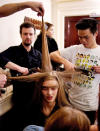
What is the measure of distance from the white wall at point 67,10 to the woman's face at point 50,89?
272 centimetres

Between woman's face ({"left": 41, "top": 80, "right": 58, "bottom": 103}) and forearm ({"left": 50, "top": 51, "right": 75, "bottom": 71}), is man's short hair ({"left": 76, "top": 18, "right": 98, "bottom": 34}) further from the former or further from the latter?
woman's face ({"left": 41, "top": 80, "right": 58, "bottom": 103})

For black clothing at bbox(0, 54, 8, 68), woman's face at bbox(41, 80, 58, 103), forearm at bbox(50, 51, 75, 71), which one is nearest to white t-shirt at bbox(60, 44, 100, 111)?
forearm at bbox(50, 51, 75, 71)

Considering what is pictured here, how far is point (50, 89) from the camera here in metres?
1.02

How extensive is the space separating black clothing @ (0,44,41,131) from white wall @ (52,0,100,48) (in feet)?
6.32

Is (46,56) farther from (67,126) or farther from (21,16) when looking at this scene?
(21,16)

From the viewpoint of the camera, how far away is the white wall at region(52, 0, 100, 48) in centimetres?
329

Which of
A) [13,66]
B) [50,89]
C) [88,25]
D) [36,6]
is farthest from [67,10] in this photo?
[50,89]

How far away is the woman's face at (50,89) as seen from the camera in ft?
3.33

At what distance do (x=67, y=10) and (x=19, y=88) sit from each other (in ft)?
8.58

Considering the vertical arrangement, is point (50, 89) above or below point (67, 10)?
below

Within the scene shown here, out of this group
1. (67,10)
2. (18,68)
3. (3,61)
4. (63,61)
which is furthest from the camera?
(67,10)

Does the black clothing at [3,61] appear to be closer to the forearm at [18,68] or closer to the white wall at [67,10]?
the forearm at [18,68]

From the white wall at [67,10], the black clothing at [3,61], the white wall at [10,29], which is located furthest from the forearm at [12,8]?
the white wall at [67,10]

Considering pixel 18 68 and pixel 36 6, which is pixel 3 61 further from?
pixel 36 6
